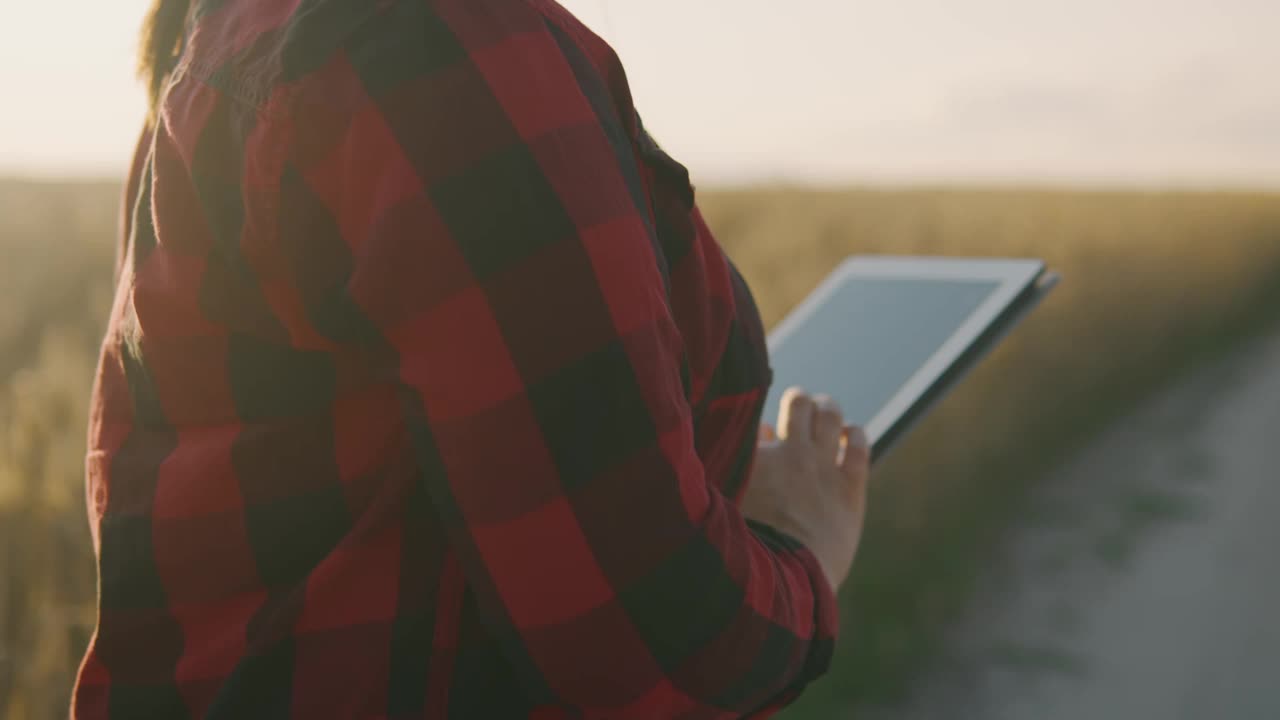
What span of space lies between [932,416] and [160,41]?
4.95m

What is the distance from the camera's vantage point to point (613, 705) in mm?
816

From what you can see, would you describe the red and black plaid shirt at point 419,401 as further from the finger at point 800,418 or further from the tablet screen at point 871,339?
the tablet screen at point 871,339

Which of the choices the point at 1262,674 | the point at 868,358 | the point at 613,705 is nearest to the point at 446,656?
the point at 613,705

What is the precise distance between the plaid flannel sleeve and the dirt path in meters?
2.60

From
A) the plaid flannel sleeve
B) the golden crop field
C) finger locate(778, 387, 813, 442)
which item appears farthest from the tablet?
the golden crop field

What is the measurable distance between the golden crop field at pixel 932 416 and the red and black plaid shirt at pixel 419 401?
195 cm

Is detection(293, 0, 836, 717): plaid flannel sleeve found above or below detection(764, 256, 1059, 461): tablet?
above

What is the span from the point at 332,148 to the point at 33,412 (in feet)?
8.43

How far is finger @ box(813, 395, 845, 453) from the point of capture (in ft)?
3.85

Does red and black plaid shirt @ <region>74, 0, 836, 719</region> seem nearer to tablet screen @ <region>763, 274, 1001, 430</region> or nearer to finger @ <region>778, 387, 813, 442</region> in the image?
finger @ <region>778, 387, 813, 442</region>

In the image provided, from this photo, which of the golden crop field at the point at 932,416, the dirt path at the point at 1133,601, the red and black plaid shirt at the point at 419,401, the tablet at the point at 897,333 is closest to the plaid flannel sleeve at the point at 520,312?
the red and black plaid shirt at the point at 419,401

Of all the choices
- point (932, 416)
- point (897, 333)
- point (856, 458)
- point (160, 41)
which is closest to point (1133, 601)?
point (932, 416)

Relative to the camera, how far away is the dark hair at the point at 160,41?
1041 mm

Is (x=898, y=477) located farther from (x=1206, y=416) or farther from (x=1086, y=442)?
A: (x=1206, y=416)
